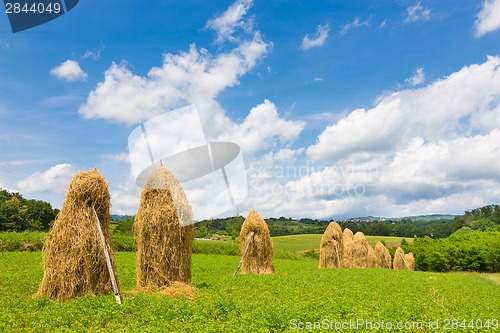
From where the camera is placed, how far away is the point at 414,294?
Result: 49.0 ft

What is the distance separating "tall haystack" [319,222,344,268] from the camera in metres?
30.9

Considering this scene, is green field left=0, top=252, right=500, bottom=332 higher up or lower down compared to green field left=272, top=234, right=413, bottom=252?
higher up

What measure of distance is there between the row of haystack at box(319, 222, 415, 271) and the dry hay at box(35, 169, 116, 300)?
2182 cm

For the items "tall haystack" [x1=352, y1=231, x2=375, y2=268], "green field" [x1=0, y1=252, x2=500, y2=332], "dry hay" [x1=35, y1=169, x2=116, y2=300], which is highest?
"dry hay" [x1=35, y1=169, x2=116, y2=300]

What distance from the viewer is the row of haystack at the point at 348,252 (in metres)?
31.1

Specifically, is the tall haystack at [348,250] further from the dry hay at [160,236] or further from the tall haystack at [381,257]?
the dry hay at [160,236]

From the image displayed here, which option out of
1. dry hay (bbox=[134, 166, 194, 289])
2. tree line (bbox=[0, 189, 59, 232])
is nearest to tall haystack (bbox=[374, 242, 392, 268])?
dry hay (bbox=[134, 166, 194, 289])

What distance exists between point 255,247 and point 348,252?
1652 cm

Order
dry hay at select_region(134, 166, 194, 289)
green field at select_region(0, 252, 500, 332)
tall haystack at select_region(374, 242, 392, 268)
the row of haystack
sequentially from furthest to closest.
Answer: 1. tall haystack at select_region(374, 242, 392, 268)
2. the row of haystack
3. dry hay at select_region(134, 166, 194, 289)
4. green field at select_region(0, 252, 500, 332)

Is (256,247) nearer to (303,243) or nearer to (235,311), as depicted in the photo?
(235,311)

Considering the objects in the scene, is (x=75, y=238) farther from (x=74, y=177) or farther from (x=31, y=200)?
(x=31, y=200)

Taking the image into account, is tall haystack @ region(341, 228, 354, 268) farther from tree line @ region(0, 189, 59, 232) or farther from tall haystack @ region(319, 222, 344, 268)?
tree line @ region(0, 189, 59, 232)

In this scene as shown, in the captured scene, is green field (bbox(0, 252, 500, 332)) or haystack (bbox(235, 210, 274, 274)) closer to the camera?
green field (bbox(0, 252, 500, 332))

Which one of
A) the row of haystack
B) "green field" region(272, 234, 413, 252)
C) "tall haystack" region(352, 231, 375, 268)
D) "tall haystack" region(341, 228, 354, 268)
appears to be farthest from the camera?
"green field" region(272, 234, 413, 252)
